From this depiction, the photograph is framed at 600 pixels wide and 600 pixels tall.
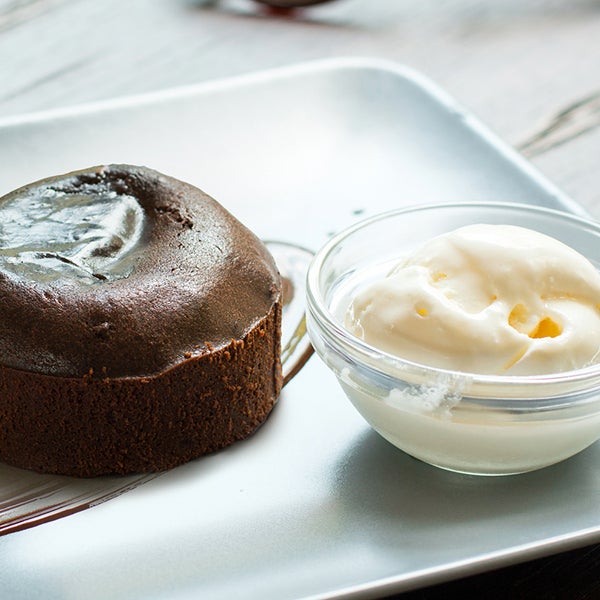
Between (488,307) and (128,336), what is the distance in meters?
0.57

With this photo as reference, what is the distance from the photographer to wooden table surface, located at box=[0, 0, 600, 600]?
10.2 feet

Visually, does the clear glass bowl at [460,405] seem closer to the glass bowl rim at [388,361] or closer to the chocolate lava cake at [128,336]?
the glass bowl rim at [388,361]

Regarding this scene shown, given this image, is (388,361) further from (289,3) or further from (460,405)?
(289,3)

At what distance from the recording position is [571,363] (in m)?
1.53

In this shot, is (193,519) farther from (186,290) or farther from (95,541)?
(186,290)

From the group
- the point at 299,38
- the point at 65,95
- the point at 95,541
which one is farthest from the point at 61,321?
the point at 299,38

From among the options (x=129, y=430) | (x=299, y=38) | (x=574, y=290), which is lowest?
(x=299, y=38)

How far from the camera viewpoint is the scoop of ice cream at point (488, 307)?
4.99 ft

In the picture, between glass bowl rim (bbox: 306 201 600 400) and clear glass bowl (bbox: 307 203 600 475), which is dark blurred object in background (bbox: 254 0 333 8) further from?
clear glass bowl (bbox: 307 203 600 475)

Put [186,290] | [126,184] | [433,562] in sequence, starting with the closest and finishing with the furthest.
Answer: [433,562]
[186,290]
[126,184]

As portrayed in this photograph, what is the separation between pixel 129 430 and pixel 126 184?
517 millimetres

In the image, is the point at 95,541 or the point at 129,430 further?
the point at 129,430

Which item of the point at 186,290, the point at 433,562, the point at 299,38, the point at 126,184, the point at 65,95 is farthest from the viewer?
the point at 299,38

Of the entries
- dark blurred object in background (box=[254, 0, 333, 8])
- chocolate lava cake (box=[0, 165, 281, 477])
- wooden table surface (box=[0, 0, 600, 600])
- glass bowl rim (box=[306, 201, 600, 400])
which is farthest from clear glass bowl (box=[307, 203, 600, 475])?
dark blurred object in background (box=[254, 0, 333, 8])
